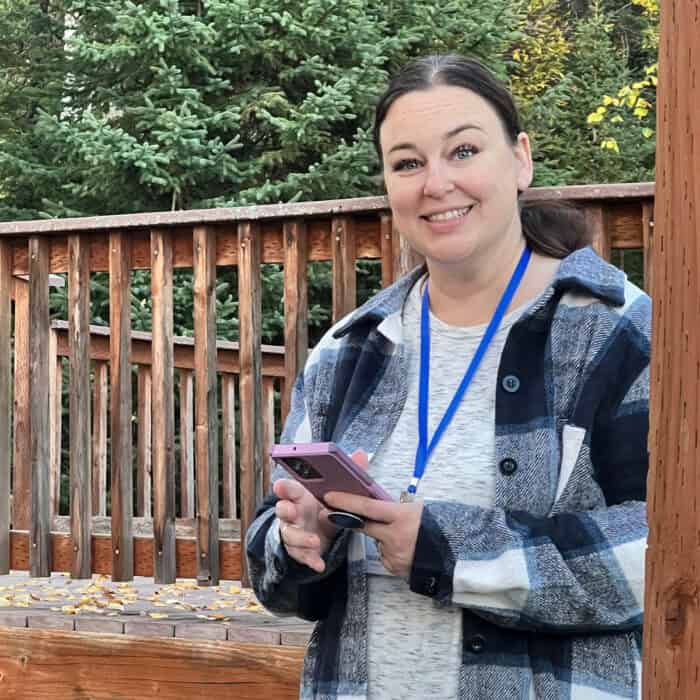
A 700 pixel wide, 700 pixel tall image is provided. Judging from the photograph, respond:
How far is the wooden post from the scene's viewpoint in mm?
1019

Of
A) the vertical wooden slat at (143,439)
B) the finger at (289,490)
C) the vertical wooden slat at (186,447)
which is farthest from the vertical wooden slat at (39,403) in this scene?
the finger at (289,490)

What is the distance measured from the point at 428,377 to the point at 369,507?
0.27 metres

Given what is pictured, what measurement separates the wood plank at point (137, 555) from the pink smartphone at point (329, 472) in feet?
7.73

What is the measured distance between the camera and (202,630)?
354 cm

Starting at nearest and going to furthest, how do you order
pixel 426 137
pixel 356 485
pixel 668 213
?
pixel 668 213 < pixel 356 485 < pixel 426 137

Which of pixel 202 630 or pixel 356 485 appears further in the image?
pixel 202 630

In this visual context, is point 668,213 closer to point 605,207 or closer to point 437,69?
point 437,69

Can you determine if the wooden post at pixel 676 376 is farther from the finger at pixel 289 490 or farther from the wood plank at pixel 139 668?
the wood plank at pixel 139 668

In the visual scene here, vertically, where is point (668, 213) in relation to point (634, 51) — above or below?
below

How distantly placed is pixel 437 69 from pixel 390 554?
0.75 metres

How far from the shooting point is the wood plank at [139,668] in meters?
3.41

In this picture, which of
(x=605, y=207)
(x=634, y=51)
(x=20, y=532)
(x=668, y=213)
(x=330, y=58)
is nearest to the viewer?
(x=668, y=213)

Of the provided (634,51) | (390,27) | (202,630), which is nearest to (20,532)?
(202,630)

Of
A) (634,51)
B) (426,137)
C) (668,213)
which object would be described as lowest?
(668,213)
